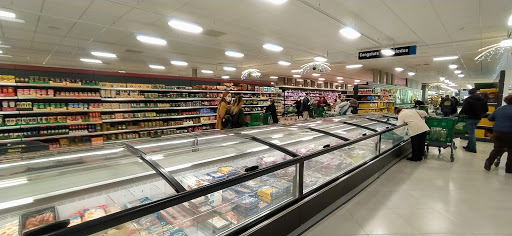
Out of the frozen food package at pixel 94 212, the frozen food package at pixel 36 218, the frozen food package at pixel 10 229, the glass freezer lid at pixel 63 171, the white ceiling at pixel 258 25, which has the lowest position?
the frozen food package at pixel 94 212

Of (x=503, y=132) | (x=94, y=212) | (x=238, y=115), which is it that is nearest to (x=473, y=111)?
(x=503, y=132)

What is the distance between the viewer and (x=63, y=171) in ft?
5.86

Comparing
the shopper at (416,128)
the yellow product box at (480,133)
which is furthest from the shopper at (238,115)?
the yellow product box at (480,133)

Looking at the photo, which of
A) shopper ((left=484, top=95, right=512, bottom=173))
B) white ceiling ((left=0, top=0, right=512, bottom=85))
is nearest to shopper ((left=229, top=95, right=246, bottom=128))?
white ceiling ((left=0, top=0, right=512, bottom=85))

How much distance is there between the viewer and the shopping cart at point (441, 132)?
17.7 ft

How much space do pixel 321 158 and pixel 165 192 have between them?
2.28 meters

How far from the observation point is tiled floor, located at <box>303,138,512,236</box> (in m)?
2.69

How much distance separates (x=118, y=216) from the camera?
122 cm

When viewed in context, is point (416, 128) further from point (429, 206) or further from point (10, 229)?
point (10, 229)

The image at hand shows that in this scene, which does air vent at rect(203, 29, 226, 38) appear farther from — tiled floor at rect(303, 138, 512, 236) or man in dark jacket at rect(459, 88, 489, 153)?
man in dark jacket at rect(459, 88, 489, 153)

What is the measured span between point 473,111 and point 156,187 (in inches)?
321

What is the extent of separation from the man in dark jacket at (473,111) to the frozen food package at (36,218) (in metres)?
8.72

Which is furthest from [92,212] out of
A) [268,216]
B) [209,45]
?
[209,45]

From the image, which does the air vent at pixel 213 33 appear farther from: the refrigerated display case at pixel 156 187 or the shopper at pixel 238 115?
the refrigerated display case at pixel 156 187
